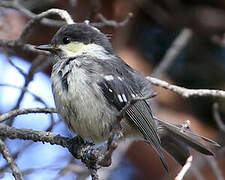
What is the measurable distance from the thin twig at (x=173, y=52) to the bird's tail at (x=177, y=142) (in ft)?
3.70

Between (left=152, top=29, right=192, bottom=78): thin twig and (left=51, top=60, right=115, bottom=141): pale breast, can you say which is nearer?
(left=51, top=60, right=115, bottom=141): pale breast

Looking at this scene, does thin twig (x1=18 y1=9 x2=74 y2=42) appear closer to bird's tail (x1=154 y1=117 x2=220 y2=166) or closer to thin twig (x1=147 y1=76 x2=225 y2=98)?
thin twig (x1=147 y1=76 x2=225 y2=98)

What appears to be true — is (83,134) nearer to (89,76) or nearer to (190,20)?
(89,76)

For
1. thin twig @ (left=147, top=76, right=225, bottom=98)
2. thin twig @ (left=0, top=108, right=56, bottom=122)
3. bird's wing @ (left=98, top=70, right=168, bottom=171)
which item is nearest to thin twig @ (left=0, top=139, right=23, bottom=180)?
thin twig @ (left=0, top=108, right=56, bottom=122)

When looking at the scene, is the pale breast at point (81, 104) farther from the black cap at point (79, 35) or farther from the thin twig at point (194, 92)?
the thin twig at point (194, 92)

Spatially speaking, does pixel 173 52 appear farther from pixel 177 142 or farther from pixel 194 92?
pixel 194 92

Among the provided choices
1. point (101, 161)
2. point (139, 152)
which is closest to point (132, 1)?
point (139, 152)

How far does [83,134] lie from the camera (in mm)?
3059

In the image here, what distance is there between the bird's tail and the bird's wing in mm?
165

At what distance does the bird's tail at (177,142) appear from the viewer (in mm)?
3191

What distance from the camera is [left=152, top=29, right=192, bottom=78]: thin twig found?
177 inches

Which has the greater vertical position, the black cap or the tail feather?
the black cap

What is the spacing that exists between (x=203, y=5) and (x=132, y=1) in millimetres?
696

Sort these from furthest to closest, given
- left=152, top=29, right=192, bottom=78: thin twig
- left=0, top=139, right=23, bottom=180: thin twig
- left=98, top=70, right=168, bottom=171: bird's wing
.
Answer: left=152, top=29, right=192, bottom=78: thin twig
left=98, top=70, right=168, bottom=171: bird's wing
left=0, top=139, right=23, bottom=180: thin twig
